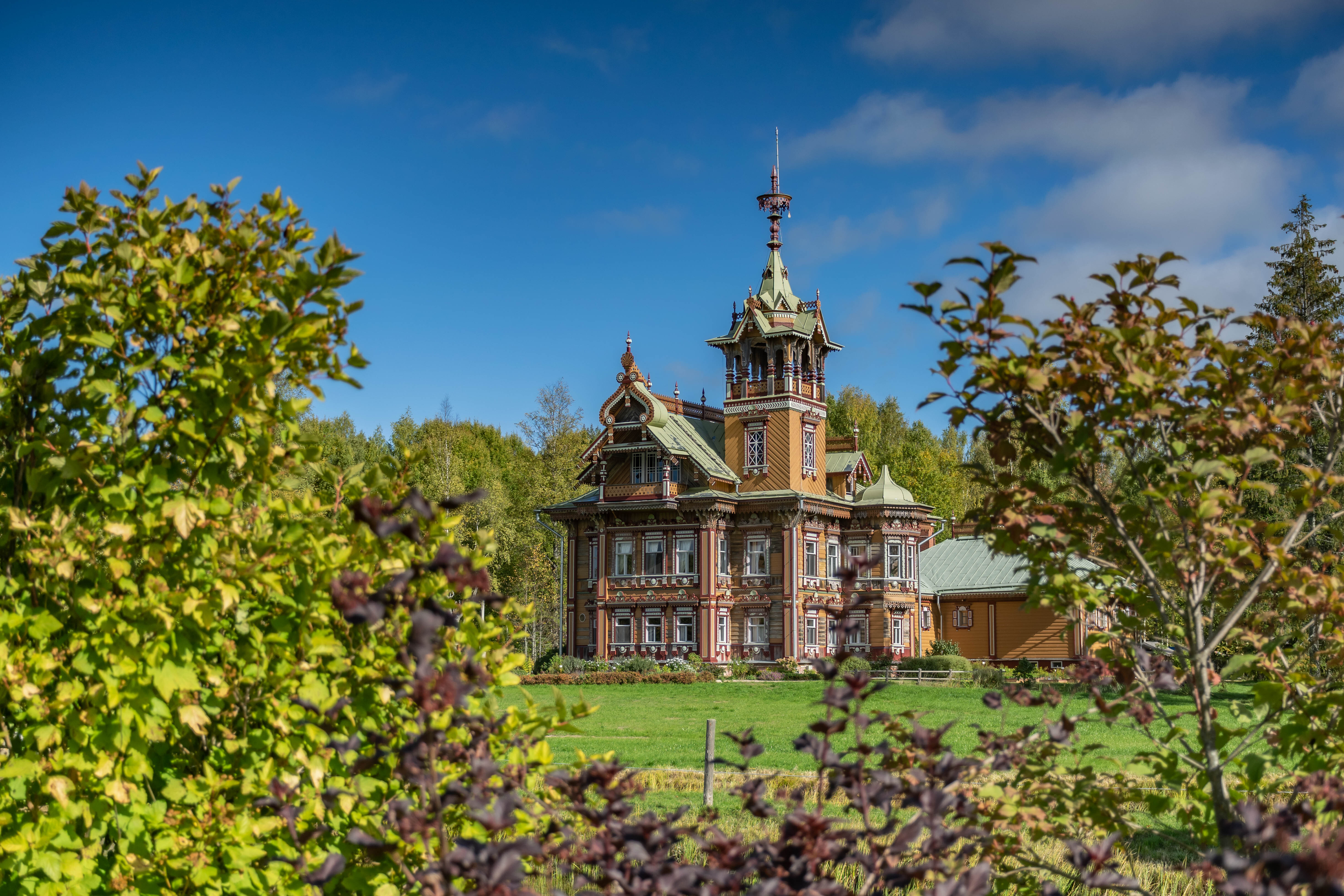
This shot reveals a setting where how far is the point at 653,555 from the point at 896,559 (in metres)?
9.38

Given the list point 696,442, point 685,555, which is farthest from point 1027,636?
point 696,442

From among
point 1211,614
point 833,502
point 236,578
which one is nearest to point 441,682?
point 236,578

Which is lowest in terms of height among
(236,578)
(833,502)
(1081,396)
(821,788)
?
(821,788)

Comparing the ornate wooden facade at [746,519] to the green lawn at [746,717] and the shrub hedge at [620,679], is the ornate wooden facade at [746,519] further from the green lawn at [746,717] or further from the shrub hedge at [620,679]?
the green lawn at [746,717]

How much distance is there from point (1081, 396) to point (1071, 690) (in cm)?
117

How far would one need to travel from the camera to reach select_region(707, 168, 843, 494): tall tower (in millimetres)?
42094

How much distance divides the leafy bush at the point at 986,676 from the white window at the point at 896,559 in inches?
188

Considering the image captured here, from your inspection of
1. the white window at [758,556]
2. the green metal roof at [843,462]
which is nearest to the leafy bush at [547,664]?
the white window at [758,556]

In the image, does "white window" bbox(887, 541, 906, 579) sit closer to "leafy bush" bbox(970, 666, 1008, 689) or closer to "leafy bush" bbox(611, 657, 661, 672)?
"leafy bush" bbox(970, 666, 1008, 689)

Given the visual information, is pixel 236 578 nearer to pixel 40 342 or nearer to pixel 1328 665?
pixel 40 342

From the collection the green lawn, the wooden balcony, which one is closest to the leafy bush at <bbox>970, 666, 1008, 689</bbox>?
the green lawn

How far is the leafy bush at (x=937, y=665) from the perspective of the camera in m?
38.5

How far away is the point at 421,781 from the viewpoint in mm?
2848

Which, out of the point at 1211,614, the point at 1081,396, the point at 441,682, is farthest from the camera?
the point at 1211,614
